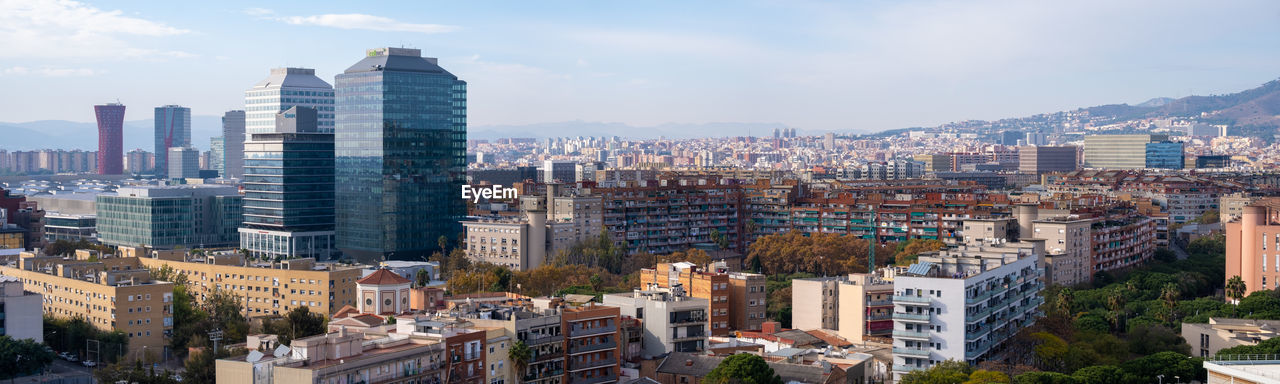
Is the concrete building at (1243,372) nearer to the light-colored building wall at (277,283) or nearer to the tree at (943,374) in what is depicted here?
the tree at (943,374)

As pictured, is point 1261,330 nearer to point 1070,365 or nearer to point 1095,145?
point 1070,365

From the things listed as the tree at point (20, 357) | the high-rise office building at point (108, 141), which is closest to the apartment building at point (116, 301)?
the tree at point (20, 357)

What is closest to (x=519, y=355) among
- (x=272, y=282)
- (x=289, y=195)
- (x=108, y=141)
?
(x=272, y=282)

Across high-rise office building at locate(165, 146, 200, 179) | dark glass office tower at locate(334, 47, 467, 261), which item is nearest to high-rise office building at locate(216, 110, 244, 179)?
high-rise office building at locate(165, 146, 200, 179)

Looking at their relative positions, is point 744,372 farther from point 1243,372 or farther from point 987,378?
point 1243,372

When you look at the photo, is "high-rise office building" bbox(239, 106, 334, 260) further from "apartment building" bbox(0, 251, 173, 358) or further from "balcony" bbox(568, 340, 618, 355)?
"balcony" bbox(568, 340, 618, 355)

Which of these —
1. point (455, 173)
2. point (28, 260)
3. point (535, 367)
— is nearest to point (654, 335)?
point (535, 367)
